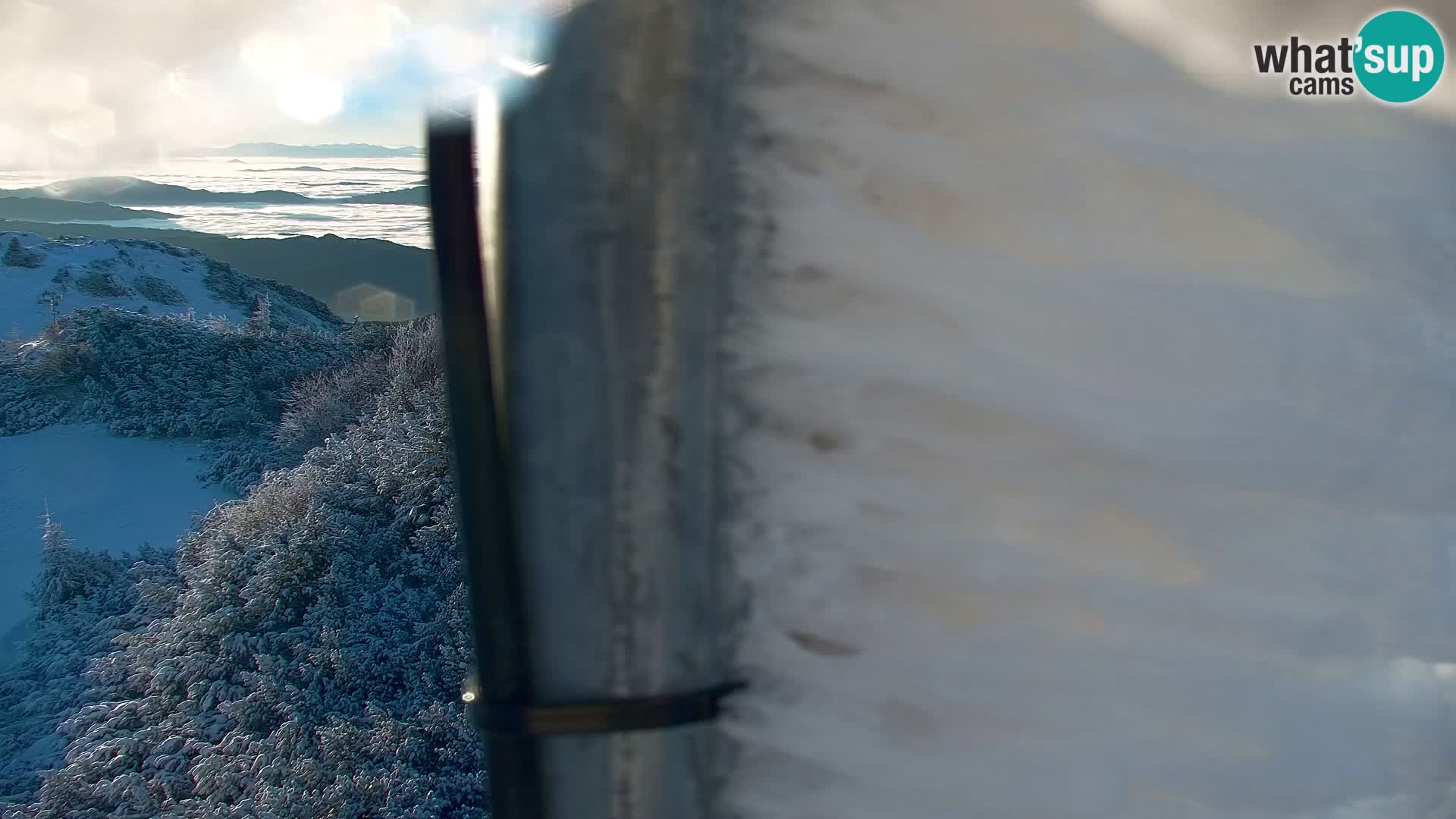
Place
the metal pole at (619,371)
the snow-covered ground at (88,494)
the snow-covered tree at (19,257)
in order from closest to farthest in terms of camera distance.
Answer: the metal pole at (619,371)
the snow-covered ground at (88,494)
the snow-covered tree at (19,257)

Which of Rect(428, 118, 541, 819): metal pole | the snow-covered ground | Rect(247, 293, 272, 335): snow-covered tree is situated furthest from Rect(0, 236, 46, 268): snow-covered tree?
Rect(428, 118, 541, 819): metal pole

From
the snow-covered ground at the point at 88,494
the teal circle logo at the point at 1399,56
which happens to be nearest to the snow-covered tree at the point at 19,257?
the snow-covered ground at the point at 88,494

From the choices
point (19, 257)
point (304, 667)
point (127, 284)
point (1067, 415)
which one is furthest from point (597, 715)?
point (19, 257)

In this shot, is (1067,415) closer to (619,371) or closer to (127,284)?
(619,371)

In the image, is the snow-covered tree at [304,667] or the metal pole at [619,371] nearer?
the metal pole at [619,371]

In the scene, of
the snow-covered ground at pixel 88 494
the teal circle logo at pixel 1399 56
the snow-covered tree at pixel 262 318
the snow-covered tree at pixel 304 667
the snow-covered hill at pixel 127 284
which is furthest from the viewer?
the snow-covered hill at pixel 127 284

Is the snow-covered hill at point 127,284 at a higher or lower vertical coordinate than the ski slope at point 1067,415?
higher

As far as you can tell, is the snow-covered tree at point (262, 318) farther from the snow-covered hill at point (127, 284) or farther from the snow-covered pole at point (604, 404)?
the snow-covered pole at point (604, 404)

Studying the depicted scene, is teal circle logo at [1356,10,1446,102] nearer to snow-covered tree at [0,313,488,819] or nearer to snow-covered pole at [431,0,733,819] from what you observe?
snow-covered pole at [431,0,733,819]
